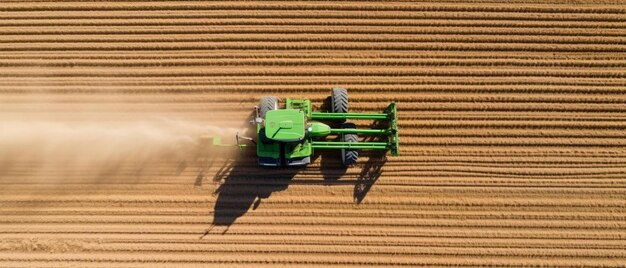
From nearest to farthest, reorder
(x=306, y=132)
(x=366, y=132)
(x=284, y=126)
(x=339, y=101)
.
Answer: (x=284, y=126) < (x=306, y=132) < (x=366, y=132) < (x=339, y=101)

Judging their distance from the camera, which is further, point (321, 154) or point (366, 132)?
point (321, 154)

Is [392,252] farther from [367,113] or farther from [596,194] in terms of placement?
[596,194]

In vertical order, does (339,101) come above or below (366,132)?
above

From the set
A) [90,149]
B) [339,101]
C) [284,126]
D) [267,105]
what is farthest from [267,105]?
[90,149]

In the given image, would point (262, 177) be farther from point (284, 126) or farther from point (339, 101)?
point (339, 101)

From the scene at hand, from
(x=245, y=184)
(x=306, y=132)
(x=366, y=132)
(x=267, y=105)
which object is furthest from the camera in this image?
(x=245, y=184)

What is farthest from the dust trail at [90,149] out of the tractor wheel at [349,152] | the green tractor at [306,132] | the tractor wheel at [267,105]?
the tractor wheel at [349,152]

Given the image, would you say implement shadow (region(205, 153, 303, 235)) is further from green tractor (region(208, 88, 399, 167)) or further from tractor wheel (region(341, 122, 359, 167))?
tractor wheel (region(341, 122, 359, 167))

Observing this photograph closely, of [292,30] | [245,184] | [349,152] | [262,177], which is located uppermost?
[292,30]
